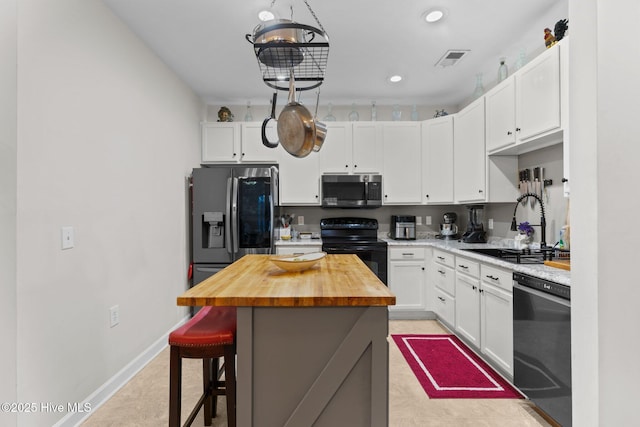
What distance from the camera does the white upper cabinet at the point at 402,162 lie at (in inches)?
160

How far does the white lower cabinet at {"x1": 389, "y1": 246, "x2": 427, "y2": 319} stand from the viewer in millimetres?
3715

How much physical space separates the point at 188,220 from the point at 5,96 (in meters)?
2.82

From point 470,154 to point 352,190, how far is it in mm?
1373

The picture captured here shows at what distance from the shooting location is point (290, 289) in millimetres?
1471

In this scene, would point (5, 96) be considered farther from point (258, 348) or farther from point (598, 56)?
Result: point (598, 56)

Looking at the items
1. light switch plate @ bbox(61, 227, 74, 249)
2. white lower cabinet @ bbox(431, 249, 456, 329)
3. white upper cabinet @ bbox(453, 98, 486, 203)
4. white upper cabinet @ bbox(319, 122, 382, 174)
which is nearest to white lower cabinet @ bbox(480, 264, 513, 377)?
white lower cabinet @ bbox(431, 249, 456, 329)

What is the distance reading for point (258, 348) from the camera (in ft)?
4.68

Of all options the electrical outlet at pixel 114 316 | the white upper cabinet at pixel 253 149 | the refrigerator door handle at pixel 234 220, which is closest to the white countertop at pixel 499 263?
the refrigerator door handle at pixel 234 220

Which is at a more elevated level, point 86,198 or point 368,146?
point 368,146

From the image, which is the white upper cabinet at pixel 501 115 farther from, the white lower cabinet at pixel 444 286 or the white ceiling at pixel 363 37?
the white lower cabinet at pixel 444 286

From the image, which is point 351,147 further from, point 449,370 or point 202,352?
point 202,352

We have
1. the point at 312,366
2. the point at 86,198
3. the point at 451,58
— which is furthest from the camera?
the point at 451,58

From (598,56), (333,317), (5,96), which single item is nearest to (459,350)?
(333,317)

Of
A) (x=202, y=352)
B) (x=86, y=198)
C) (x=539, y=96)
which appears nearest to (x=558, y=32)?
(x=539, y=96)
